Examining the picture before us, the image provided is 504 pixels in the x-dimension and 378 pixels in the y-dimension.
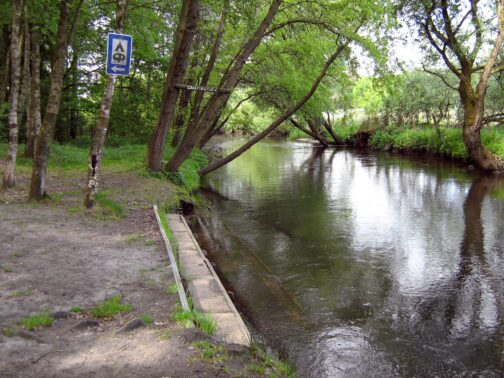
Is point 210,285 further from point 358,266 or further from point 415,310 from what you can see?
point 358,266

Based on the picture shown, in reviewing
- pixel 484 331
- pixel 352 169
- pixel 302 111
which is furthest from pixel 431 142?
pixel 484 331

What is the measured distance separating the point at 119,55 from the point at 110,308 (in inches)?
192

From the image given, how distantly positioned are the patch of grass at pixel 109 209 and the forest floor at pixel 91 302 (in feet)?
0.15

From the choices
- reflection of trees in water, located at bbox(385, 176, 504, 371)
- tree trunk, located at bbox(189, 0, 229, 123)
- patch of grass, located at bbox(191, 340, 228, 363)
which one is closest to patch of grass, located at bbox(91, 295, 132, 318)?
patch of grass, located at bbox(191, 340, 228, 363)

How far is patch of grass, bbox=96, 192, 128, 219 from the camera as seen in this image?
31.7 ft

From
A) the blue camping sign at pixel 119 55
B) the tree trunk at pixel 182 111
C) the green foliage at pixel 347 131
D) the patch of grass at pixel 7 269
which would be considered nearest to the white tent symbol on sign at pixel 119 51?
the blue camping sign at pixel 119 55

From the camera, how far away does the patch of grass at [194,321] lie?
4.78 m

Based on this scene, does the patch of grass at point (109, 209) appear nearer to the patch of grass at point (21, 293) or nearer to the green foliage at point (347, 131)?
the patch of grass at point (21, 293)

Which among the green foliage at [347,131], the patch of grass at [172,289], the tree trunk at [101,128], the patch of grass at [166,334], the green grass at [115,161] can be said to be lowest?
the patch of grass at [166,334]

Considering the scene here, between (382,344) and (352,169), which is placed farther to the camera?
(352,169)

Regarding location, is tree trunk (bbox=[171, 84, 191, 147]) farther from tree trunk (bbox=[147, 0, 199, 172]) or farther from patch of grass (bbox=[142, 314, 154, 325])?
patch of grass (bbox=[142, 314, 154, 325])

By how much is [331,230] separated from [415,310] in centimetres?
517

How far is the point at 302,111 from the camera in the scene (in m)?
21.9

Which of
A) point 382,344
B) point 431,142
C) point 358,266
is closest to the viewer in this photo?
point 382,344
